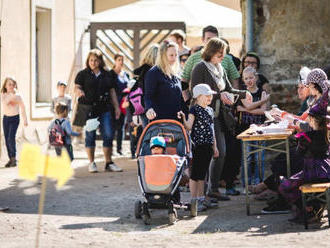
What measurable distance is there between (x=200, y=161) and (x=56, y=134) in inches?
160

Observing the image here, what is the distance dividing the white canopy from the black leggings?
421 inches

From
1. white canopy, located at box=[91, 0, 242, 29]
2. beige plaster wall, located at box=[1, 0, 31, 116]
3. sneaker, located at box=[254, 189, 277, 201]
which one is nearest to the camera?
sneaker, located at box=[254, 189, 277, 201]

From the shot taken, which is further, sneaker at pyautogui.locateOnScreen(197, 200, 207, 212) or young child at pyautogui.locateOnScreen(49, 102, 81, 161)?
young child at pyautogui.locateOnScreen(49, 102, 81, 161)

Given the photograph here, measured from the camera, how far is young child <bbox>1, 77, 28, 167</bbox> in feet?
49.9

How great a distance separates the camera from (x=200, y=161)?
32.5 ft

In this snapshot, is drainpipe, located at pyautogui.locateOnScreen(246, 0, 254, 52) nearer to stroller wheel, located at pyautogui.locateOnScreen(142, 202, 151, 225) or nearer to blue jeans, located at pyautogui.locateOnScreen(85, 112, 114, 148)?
blue jeans, located at pyautogui.locateOnScreen(85, 112, 114, 148)

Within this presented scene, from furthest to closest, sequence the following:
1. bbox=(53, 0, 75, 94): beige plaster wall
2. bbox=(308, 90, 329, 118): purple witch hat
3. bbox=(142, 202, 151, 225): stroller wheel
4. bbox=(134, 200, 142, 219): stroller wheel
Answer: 1. bbox=(53, 0, 75, 94): beige plaster wall
2. bbox=(134, 200, 142, 219): stroller wheel
3. bbox=(142, 202, 151, 225): stroller wheel
4. bbox=(308, 90, 329, 118): purple witch hat

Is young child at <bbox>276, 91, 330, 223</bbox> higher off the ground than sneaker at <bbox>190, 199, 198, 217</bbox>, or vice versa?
young child at <bbox>276, 91, 330, 223</bbox>

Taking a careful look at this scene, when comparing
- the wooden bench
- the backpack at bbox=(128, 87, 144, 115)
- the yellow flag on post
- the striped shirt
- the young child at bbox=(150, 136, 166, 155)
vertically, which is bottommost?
the wooden bench

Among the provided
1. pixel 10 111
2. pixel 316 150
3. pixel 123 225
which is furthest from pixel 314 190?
pixel 10 111

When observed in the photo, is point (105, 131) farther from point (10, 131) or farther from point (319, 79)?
point (319, 79)

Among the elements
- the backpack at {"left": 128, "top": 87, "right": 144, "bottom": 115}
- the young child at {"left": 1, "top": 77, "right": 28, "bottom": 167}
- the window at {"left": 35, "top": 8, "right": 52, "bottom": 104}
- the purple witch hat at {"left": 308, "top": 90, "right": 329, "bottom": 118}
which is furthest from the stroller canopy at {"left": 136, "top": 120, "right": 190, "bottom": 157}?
the window at {"left": 35, "top": 8, "right": 52, "bottom": 104}

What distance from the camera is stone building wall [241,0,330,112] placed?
13312mm

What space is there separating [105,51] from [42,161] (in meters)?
17.8
